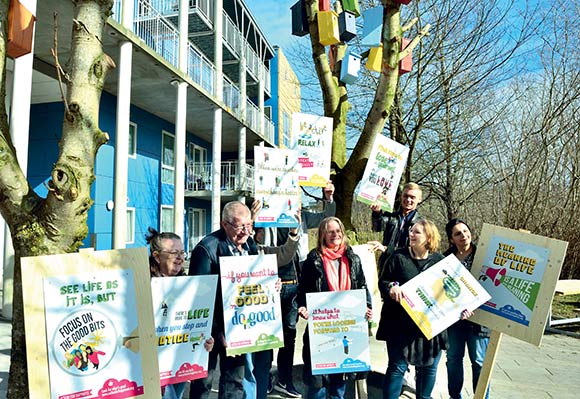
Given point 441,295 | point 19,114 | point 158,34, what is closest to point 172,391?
point 441,295

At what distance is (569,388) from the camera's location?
437 centimetres

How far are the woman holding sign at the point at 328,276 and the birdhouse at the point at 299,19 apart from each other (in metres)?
2.60

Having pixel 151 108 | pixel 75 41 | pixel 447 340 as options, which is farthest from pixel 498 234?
pixel 151 108

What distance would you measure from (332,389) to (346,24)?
11.5ft

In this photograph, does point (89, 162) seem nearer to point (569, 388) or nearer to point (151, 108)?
point (569, 388)

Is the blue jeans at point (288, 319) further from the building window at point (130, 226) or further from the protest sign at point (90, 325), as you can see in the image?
the building window at point (130, 226)

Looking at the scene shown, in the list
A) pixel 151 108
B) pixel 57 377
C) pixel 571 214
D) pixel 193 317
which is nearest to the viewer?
pixel 57 377

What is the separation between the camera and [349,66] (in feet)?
14.9

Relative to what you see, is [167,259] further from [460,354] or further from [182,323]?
[460,354]

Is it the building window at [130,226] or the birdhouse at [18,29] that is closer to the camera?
the birdhouse at [18,29]

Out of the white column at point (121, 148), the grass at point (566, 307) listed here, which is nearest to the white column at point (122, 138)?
the white column at point (121, 148)

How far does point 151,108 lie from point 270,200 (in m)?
11.3

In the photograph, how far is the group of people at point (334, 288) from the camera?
9.61 ft

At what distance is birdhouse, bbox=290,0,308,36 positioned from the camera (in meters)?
4.59
